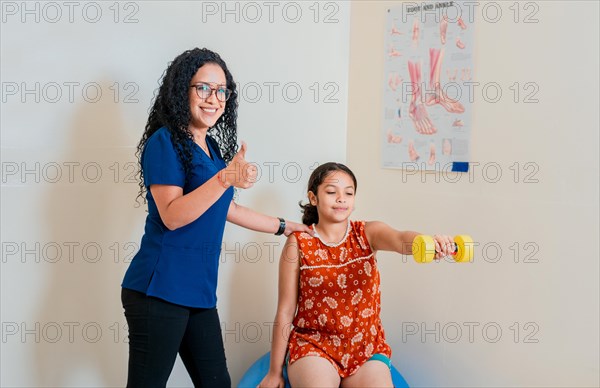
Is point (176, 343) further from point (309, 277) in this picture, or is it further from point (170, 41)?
point (170, 41)

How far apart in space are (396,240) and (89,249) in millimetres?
1184

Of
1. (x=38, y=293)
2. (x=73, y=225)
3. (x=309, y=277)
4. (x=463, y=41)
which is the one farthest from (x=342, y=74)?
(x=38, y=293)

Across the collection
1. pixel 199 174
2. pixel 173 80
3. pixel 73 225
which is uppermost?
pixel 173 80

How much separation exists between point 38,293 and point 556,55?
2.00 m

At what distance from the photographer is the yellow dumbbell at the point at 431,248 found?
1697 mm

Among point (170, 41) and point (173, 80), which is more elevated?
point (170, 41)

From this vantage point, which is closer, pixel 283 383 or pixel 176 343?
pixel 176 343

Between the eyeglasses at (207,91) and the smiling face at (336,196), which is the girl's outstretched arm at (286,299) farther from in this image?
the eyeglasses at (207,91)

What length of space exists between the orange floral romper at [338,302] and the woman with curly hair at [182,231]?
→ 354mm

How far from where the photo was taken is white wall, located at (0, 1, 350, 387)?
88.9 inches

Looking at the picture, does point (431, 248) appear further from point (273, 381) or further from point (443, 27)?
point (443, 27)

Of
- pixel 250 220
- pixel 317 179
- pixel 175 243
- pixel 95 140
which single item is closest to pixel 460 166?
pixel 317 179

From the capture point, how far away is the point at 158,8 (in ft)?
7.74

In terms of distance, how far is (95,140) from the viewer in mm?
2318
